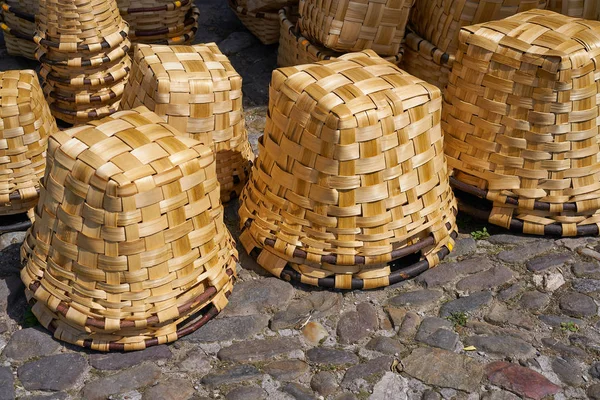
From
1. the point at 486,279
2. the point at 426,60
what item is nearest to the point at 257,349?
the point at 486,279

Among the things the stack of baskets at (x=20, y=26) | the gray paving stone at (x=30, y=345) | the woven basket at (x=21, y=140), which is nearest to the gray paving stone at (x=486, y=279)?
the gray paving stone at (x=30, y=345)

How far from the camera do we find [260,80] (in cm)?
547

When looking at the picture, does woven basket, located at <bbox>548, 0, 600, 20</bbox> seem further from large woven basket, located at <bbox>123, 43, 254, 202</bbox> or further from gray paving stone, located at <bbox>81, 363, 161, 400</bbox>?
gray paving stone, located at <bbox>81, 363, 161, 400</bbox>

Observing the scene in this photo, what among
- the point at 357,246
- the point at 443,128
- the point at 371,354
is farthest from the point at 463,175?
the point at 371,354

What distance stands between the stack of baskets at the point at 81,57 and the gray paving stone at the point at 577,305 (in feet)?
8.86

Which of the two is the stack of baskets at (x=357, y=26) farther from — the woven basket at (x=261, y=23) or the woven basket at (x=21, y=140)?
the woven basket at (x=21, y=140)

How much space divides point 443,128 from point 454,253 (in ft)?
2.02

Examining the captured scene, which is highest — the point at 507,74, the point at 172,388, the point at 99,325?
the point at 507,74

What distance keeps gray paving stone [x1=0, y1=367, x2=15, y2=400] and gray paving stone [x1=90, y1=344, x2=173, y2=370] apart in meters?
0.30

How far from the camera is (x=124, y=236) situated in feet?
9.81

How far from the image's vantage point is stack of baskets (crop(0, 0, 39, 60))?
532cm

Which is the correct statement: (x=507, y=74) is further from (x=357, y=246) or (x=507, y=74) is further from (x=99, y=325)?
(x=99, y=325)

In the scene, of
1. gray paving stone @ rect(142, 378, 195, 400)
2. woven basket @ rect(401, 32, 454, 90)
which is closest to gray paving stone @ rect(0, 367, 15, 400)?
gray paving stone @ rect(142, 378, 195, 400)

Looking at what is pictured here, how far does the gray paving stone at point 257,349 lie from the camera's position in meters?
3.21
